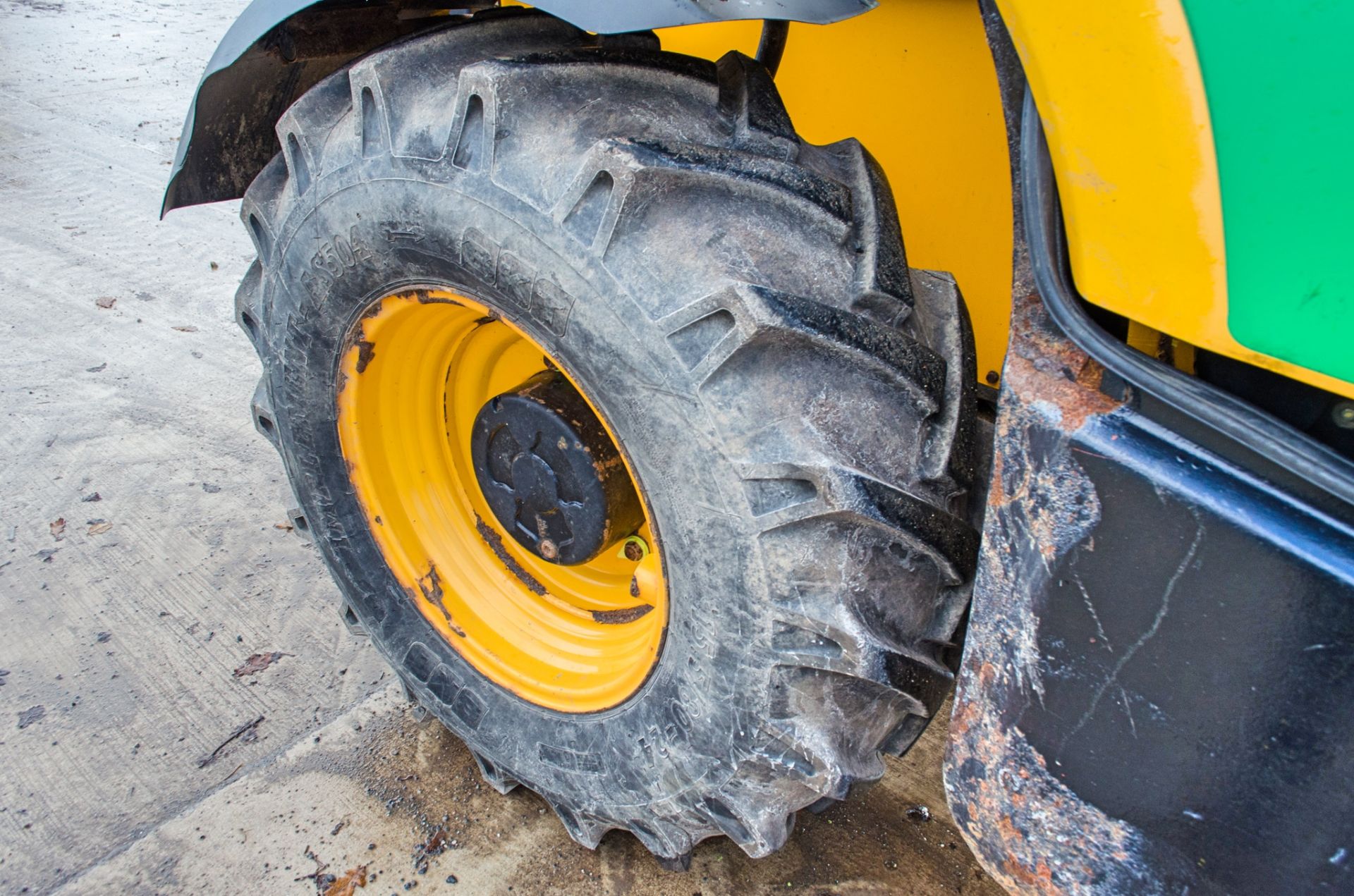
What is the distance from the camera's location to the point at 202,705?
2.10 m

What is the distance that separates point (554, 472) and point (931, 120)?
2.89ft

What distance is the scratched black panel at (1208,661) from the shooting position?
2.82 feet

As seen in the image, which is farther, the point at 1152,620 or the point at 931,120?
the point at 931,120

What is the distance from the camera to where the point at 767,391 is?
1.12 meters

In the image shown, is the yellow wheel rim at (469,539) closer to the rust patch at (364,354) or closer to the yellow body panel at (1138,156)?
the rust patch at (364,354)

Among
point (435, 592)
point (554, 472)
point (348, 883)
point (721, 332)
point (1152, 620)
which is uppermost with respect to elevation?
point (721, 332)

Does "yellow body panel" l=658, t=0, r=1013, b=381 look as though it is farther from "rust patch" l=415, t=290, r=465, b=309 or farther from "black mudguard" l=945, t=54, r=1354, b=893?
"rust patch" l=415, t=290, r=465, b=309

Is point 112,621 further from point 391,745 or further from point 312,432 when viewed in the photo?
point 312,432

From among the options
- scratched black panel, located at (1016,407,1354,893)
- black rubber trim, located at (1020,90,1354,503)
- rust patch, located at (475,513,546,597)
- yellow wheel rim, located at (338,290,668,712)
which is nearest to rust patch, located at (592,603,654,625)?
yellow wheel rim, located at (338,290,668,712)

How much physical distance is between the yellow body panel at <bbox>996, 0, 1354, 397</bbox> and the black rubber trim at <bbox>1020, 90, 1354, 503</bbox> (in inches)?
2.2

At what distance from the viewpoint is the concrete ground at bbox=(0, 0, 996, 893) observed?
1.79 m

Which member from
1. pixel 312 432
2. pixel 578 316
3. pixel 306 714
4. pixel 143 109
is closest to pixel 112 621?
pixel 306 714

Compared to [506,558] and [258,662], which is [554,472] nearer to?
[506,558]

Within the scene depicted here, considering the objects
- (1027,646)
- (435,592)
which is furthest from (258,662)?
(1027,646)
